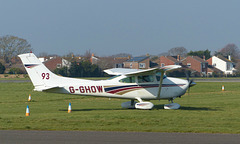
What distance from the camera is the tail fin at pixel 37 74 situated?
19.4 metres

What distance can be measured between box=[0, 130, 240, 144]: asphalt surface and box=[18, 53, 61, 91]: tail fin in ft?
22.2

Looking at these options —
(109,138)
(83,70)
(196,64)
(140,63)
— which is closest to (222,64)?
(196,64)

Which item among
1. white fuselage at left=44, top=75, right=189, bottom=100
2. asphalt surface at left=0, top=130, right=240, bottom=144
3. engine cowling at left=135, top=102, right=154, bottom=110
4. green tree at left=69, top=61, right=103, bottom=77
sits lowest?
asphalt surface at left=0, top=130, right=240, bottom=144

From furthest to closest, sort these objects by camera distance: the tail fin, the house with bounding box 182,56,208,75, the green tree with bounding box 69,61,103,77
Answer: the house with bounding box 182,56,208,75
the green tree with bounding box 69,61,103,77
the tail fin

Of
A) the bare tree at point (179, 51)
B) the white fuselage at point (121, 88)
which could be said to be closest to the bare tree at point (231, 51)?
the bare tree at point (179, 51)

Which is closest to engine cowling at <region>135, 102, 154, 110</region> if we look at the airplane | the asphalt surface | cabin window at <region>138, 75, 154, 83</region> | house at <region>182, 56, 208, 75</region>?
the airplane

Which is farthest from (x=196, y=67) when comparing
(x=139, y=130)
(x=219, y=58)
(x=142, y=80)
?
(x=139, y=130)

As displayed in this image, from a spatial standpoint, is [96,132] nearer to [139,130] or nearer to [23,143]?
[139,130]

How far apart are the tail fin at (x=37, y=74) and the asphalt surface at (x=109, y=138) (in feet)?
22.2

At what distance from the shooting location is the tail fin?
1936 cm

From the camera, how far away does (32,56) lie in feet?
63.9

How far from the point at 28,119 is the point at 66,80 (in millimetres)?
4247

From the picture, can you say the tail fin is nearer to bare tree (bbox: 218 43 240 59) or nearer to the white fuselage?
the white fuselage

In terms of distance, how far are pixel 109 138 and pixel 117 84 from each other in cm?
856
